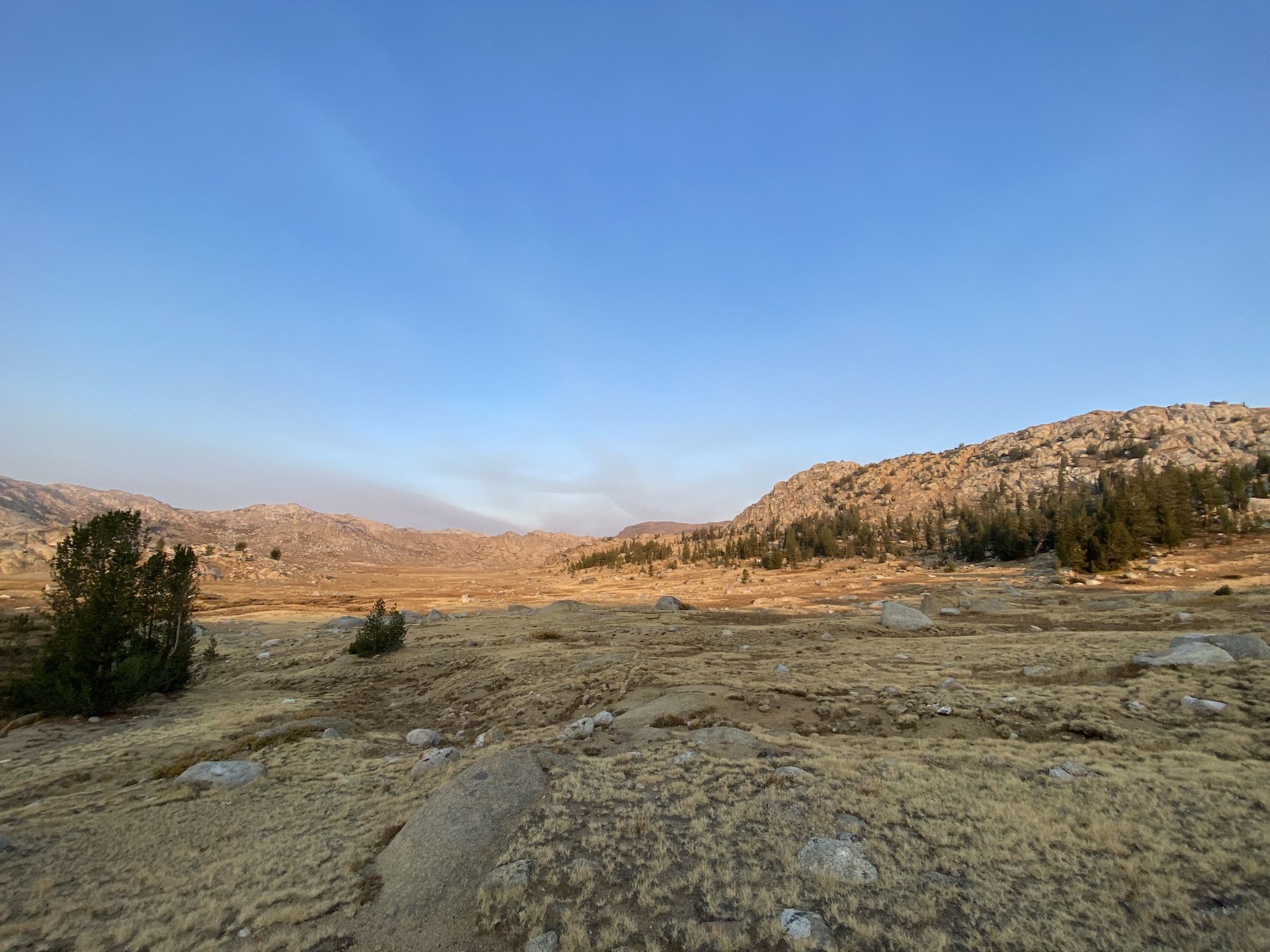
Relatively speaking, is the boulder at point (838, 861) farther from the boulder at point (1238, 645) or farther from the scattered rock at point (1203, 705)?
the boulder at point (1238, 645)

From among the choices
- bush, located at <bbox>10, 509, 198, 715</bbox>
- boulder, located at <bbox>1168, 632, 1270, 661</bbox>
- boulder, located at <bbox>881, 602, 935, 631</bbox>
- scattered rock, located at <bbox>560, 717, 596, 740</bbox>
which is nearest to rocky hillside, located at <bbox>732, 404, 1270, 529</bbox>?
boulder, located at <bbox>881, 602, 935, 631</bbox>

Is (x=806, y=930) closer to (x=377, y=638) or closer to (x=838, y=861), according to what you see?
(x=838, y=861)

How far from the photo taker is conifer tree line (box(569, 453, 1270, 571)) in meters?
59.8

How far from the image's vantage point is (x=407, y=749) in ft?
51.0

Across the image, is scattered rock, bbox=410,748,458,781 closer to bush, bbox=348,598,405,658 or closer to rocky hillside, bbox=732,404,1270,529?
bush, bbox=348,598,405,658

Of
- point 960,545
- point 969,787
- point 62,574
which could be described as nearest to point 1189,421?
point 960,545

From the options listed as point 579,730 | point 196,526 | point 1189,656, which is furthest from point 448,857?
point 196,526

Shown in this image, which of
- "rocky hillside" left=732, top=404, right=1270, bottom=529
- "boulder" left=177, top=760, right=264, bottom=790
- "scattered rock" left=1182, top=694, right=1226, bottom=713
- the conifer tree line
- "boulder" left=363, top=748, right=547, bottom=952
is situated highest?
"rocky hillside" left=732, top=404, right=1270, bottom=529

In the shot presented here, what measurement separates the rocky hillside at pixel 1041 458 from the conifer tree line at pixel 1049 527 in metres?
7.18

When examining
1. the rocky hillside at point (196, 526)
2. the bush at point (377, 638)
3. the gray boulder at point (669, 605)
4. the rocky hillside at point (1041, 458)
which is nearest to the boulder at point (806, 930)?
the bush at point (377, 638)

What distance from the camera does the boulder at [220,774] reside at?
11.9 m

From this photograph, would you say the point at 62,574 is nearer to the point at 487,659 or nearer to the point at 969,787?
the point at 487,659

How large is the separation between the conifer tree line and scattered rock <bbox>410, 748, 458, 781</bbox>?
70.5m

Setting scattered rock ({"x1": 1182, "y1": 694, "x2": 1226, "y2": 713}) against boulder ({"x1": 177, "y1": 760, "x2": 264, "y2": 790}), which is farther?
scattered rock ({"x1": 1182, "y1": 694, "x2": 1226, "y2": 713})
